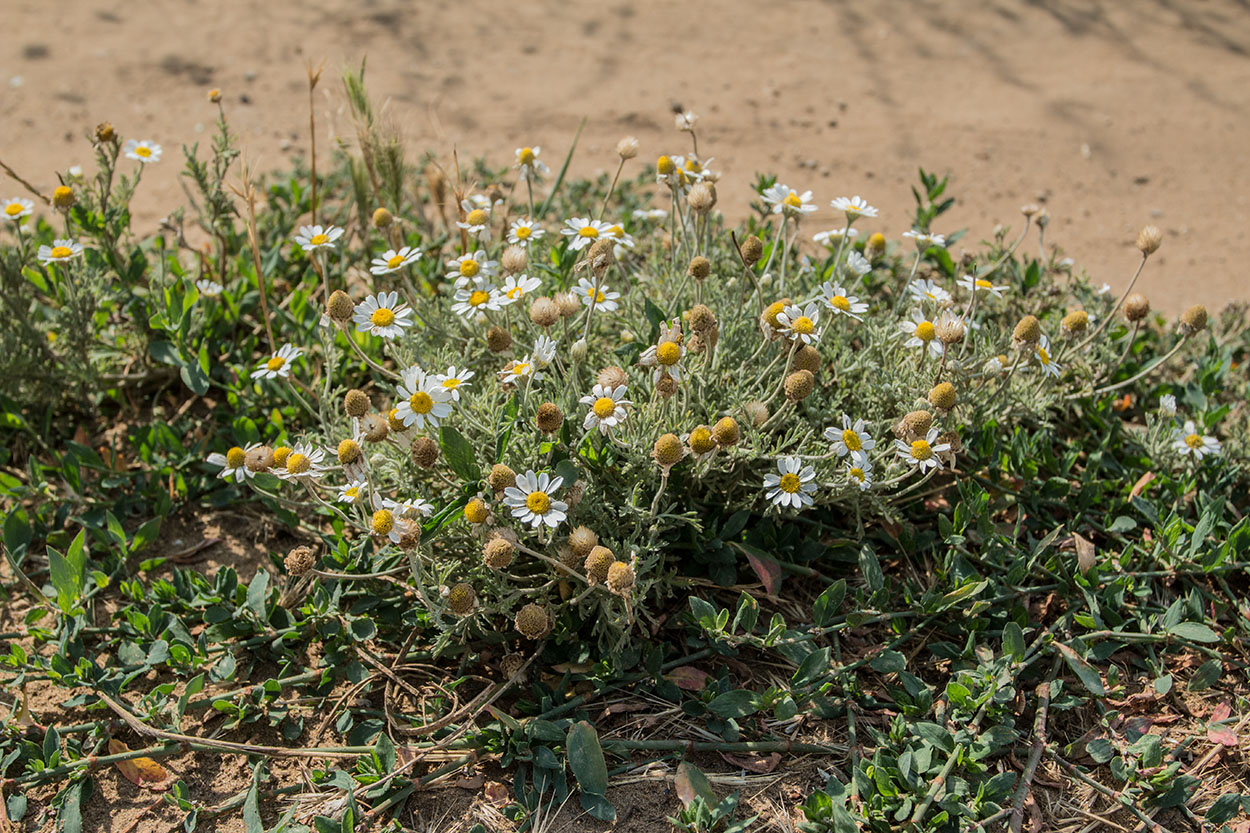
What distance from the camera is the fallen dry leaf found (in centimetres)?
238

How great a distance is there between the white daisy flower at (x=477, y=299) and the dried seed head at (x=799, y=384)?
33.7 inches

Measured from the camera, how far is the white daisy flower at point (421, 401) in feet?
7.35

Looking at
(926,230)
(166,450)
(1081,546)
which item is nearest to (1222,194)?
(926,230)

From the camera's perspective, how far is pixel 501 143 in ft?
17.3

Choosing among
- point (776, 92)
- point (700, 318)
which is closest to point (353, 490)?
point (700, 318)

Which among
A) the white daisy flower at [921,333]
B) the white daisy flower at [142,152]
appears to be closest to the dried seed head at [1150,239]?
the white daisy flower at [921,333]

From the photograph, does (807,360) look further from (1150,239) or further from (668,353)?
(1150,239)

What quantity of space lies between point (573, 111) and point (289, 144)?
159 cm

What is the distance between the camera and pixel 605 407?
87.1 inches

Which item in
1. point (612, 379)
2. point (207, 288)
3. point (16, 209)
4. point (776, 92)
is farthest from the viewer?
point (776, 92)

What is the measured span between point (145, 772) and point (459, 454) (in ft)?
3.65

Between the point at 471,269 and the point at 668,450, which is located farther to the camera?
the point at 471,269

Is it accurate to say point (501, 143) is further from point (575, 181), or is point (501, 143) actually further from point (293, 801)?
point (293, 801)

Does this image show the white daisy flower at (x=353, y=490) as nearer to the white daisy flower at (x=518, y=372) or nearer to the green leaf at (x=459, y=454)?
the green leaf at (x=459, y=454)
